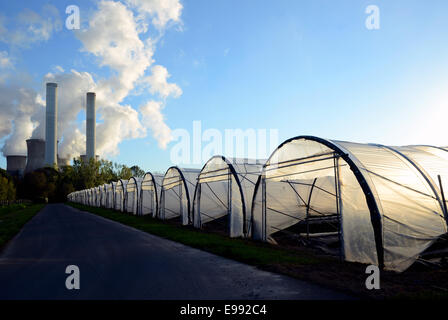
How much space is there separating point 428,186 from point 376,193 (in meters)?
1.76

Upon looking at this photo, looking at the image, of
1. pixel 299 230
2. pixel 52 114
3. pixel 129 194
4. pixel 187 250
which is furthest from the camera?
pixel 52 114

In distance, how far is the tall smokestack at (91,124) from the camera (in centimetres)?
Answer: 8588

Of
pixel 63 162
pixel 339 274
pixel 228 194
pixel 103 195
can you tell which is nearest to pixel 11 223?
pixel 228 194

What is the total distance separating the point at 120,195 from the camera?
3797 centimetres

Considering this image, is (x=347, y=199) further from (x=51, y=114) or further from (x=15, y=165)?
(x=15, y=165)

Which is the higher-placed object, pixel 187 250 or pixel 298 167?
pixel 298 167

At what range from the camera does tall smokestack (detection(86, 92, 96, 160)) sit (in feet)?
282

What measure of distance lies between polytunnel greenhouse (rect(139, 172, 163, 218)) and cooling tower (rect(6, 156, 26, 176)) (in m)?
88.2

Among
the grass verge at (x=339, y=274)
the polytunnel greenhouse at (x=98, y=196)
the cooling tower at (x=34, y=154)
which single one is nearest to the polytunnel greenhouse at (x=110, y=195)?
the polytunnel greenhouse at (x=98, y=196)

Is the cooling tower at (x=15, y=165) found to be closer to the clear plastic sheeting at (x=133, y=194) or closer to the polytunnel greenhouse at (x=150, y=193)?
the clear plastic sheeting at (x=133, y=194)

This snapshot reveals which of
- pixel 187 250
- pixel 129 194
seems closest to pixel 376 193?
pixel 187 250

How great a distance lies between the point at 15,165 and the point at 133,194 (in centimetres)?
9016
